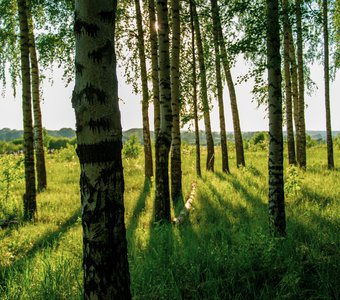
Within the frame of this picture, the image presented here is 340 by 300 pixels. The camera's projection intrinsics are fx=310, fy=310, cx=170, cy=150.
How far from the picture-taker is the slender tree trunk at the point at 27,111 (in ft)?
22.3

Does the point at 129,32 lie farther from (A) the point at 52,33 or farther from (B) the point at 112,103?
(B) the point at 112,103

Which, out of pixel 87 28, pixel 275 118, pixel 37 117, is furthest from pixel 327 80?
pixel 87 28

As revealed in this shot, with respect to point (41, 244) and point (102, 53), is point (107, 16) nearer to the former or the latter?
point (102, 53)

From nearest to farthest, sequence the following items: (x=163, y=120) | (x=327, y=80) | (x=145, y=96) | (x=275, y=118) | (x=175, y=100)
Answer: (x=275, y=118)
(x=163, y=120)
(x=175, y=100)
(x=145, y=96)
(x=327, y=80)

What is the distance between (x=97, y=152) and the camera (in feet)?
6.56

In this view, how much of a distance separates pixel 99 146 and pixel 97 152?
0.13 feet

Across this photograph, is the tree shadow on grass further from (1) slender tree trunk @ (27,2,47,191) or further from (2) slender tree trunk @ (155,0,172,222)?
(1) slender tree trunk @ (27,2,47,191)

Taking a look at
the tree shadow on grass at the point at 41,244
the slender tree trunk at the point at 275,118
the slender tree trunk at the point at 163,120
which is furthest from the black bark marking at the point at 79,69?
the slender tree trunk at the point at 163,120

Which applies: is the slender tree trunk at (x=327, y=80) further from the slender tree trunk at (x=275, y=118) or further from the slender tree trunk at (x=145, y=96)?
the slender tree trunk at (x=275, y=118)

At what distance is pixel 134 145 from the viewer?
A: 19172 mm

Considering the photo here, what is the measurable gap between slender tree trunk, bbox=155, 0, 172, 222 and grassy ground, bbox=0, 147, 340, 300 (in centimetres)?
45

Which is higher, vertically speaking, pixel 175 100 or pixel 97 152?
pixel 175 100

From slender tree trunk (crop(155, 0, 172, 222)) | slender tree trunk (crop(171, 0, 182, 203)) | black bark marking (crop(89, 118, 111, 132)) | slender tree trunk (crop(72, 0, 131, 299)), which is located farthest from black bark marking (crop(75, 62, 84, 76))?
slender tree trunk (crop(171, 0, 182, 203))

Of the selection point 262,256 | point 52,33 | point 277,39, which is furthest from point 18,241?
point 52,33
